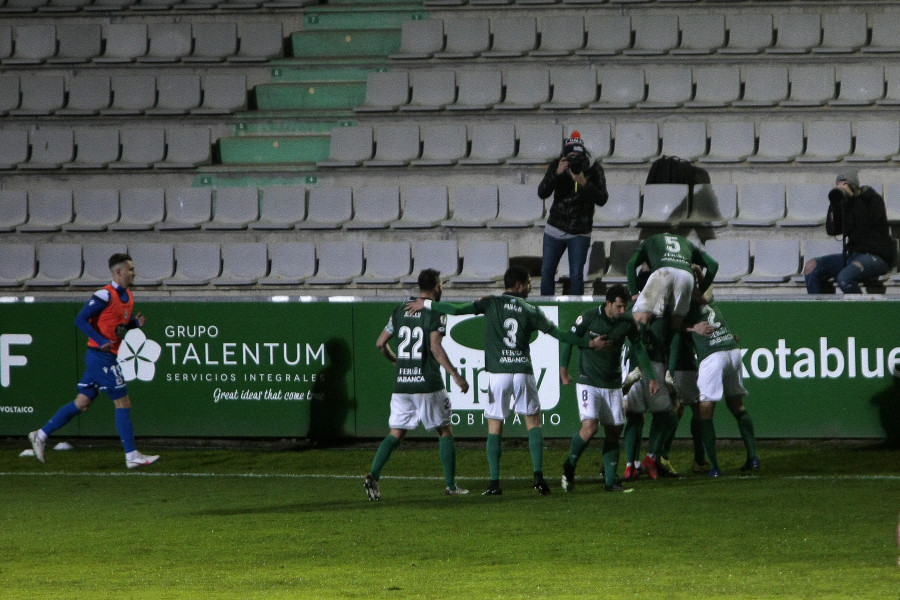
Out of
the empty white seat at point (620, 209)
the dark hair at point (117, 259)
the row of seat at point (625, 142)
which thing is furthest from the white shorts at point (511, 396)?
the row of seat at point (625, 142)

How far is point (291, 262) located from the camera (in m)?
15.6

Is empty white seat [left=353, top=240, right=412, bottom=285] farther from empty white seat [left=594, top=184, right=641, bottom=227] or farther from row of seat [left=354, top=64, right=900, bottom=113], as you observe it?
row of seat [left=354, top=64, right=900, bottom=113]

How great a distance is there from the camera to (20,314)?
13.2 metres

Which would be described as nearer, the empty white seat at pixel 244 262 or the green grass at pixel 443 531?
the green grass at pixel 443 531

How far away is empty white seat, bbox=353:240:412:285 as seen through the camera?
15.2 metres

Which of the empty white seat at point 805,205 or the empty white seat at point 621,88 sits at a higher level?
the empty white seat at point 621,88

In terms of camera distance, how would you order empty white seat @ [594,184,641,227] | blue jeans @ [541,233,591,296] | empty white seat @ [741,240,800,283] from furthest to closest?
empty white seat @ [594,184,641,227]
empty white seat @ [741,240,800,283]
blue jeans @ [541,233,591,296]

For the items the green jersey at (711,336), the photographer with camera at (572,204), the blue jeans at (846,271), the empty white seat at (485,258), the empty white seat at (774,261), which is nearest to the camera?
the green jersey at (711,336)

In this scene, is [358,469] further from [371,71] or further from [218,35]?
[218,35]

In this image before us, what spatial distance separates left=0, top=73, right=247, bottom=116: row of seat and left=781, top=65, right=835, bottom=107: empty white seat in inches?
320

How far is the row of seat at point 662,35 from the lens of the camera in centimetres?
1698

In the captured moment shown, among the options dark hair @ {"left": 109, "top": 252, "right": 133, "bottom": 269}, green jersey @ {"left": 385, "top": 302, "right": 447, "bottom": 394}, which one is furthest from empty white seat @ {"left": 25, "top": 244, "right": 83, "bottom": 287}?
green jersey @ {"left": 385, "top": 302, "right": 447, "bottom": 394}

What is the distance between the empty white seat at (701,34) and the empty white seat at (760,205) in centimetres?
278

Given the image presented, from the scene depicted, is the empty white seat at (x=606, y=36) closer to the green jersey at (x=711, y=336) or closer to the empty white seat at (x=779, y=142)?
the empty white seat at (x=779, y=142)
